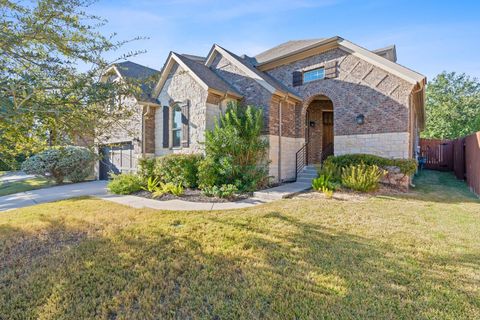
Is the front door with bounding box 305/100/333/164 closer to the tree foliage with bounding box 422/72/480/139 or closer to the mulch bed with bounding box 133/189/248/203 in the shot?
the mulch bed with bounding box 133/189/248/203

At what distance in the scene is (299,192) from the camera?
8.57m

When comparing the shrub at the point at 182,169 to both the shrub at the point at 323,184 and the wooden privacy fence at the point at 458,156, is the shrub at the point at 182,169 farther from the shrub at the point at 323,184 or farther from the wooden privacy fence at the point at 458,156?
the wooden privacy fence at the point at 458,156

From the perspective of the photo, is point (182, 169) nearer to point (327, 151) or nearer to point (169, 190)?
point (169, 190)

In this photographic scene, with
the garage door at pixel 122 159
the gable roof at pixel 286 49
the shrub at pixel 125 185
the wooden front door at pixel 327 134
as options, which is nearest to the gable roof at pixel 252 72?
the gable roof at pixel 286 49

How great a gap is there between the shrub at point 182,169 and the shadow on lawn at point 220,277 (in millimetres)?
4549

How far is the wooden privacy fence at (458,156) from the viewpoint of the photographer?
9.20m

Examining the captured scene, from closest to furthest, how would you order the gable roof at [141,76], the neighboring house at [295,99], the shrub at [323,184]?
the gable roof at [141,76] → the shrub at [323,184] → the neighboring house at [295,99]

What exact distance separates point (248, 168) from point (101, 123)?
5.56 metres

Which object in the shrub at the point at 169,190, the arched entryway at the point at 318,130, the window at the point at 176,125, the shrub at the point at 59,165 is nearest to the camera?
the shrub at the point at 169,190

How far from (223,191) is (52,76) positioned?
5290 mm

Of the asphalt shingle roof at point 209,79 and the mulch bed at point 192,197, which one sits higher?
the asphalt shingle roof at point 209,79

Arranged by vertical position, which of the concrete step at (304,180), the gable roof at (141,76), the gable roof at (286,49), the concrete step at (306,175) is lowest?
the concrete step at (304,180)

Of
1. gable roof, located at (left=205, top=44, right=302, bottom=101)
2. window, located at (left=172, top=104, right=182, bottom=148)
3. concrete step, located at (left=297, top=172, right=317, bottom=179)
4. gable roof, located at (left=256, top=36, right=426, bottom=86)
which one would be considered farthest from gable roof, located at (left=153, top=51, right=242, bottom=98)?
concrete step, located at (left=297, top=172, right=317, bottom=179)

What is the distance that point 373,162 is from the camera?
9469 millimetres
